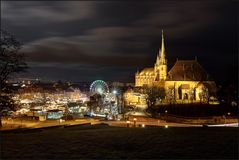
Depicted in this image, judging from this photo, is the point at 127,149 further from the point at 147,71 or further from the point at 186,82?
the point at 147,71

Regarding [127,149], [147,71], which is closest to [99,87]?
[147,71]

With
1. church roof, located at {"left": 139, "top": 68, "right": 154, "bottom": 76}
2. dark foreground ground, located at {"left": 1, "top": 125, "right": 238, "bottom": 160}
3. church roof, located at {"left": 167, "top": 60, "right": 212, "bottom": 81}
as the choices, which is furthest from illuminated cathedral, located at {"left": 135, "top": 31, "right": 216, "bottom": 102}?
dark foreground ground, located at {"left": 1, "top": 125, "right": 238, "bottom": 160}

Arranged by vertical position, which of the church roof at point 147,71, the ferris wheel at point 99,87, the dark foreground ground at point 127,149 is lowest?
the dark foreground ground at point 127,149

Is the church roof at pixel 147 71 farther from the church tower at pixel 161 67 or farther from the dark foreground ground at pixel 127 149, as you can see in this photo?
the dark foreground ground at pixel 127 149

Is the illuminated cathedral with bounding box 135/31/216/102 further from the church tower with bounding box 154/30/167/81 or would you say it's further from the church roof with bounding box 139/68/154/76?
the church roof with bounding box 139/68/154/76

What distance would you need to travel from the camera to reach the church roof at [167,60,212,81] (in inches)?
4050

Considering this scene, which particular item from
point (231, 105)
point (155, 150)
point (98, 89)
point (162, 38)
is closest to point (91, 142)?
point (155, 150)

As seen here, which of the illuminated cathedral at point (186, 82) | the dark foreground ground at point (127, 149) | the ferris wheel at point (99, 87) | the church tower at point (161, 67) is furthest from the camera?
A: the church tower at point (161, 67)

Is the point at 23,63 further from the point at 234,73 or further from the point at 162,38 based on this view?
the point at 162,38

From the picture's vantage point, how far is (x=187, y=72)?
10450cm

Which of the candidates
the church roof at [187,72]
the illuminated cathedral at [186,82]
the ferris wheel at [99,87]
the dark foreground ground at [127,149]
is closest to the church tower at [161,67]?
the illuminated cathedral at [186,82]

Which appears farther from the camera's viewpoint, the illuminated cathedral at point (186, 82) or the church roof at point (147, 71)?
the church roof at point (147, 71)

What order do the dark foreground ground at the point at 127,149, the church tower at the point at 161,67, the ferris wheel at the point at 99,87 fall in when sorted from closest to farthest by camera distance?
the dark foreground ground at the point at 127,149, the ferris wheel at the point at 99,87, the church tower at the point at 161,67

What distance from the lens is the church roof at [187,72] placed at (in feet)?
338
